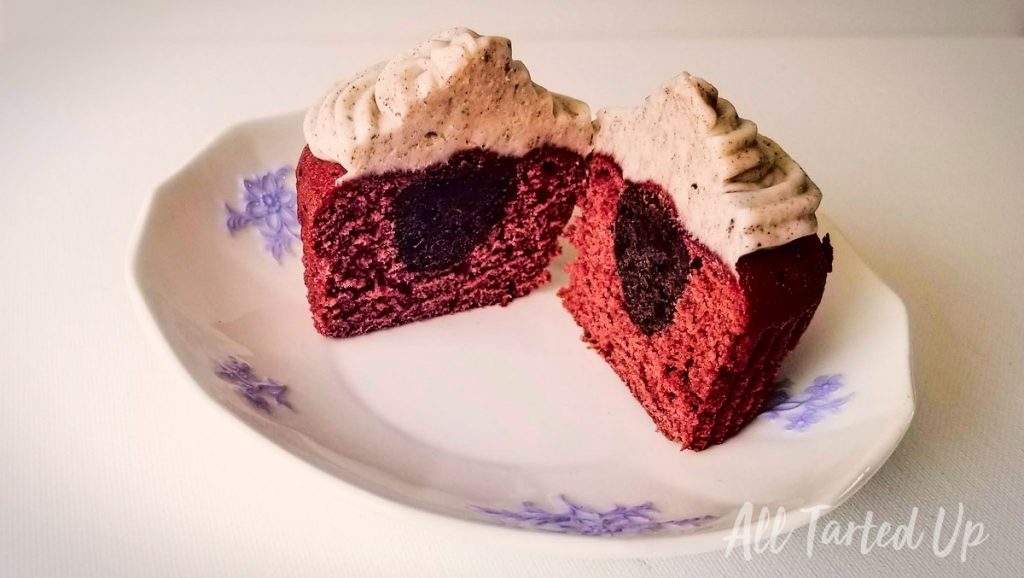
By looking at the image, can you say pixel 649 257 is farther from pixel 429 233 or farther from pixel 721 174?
pixel 429 233

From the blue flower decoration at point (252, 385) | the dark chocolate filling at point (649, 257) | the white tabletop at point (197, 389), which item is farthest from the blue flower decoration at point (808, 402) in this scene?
the blue flower decoration at point (252, 385)

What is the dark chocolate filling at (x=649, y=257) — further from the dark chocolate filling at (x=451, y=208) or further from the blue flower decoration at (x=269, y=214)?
the blue flower decoration at (x=269, y=214)

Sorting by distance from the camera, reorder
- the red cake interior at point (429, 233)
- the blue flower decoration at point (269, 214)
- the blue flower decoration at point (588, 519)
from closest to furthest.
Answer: the blue flower decoration at point (588, 519), the red cake interior at point (429, 233), the blue flower decoration at point (269, 214)

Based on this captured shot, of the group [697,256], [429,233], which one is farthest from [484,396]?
[697,256]

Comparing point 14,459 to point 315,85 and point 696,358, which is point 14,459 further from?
point 315,85

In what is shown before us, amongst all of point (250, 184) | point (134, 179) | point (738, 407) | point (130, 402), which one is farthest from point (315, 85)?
point (738, 407)

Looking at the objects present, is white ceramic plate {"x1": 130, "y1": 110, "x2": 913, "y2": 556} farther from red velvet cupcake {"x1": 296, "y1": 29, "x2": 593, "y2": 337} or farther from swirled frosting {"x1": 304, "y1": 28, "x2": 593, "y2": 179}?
swirled frosting {"x1": 304, "y1": 28, "x2": 593, "y2": 179}
